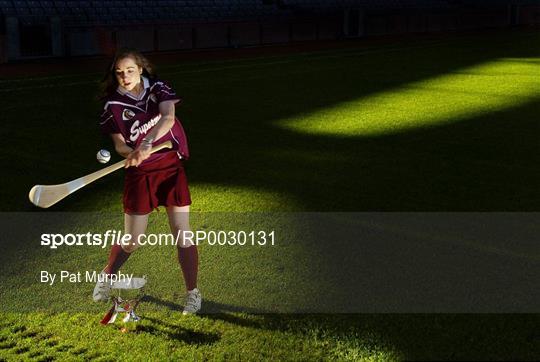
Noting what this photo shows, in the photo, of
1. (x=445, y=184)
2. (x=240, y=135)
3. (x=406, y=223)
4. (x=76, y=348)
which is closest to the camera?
(x=76, y=348)

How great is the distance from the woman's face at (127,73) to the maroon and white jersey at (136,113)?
44mm

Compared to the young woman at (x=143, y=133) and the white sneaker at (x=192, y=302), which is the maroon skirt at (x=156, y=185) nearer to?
the young woman at (x=143, y=133)

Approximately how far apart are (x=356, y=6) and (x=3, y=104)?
21483 millimetres

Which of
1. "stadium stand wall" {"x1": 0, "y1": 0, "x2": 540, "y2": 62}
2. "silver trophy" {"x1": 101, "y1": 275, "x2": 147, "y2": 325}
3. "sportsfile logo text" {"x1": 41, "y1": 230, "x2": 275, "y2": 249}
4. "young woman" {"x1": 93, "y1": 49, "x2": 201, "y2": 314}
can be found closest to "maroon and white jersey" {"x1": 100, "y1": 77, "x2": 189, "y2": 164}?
"young woman" {"x1": 93, "y1": 49, "x2": 201, "y2": 314}

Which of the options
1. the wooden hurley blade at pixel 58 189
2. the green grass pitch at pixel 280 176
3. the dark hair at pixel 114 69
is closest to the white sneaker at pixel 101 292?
the green grass pitch at pixel 280 176

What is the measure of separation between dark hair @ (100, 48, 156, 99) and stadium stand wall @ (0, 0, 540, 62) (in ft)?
46.8

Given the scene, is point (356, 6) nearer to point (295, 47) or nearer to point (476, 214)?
point (295, 47)

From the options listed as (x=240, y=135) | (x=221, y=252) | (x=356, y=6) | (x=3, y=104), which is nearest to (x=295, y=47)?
(x=356, y=6)

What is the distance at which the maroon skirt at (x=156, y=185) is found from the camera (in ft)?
10.3

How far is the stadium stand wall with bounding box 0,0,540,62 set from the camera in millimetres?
17375

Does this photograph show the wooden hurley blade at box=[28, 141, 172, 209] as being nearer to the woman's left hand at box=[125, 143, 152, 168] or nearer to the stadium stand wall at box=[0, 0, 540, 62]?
the woman's left hand at box=[125, 143, 152, 168]

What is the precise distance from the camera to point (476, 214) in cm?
535

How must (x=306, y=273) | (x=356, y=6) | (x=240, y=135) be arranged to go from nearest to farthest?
(x=306, y=273), (x=240, y=135), (x=356, y=6)

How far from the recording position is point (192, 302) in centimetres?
355
